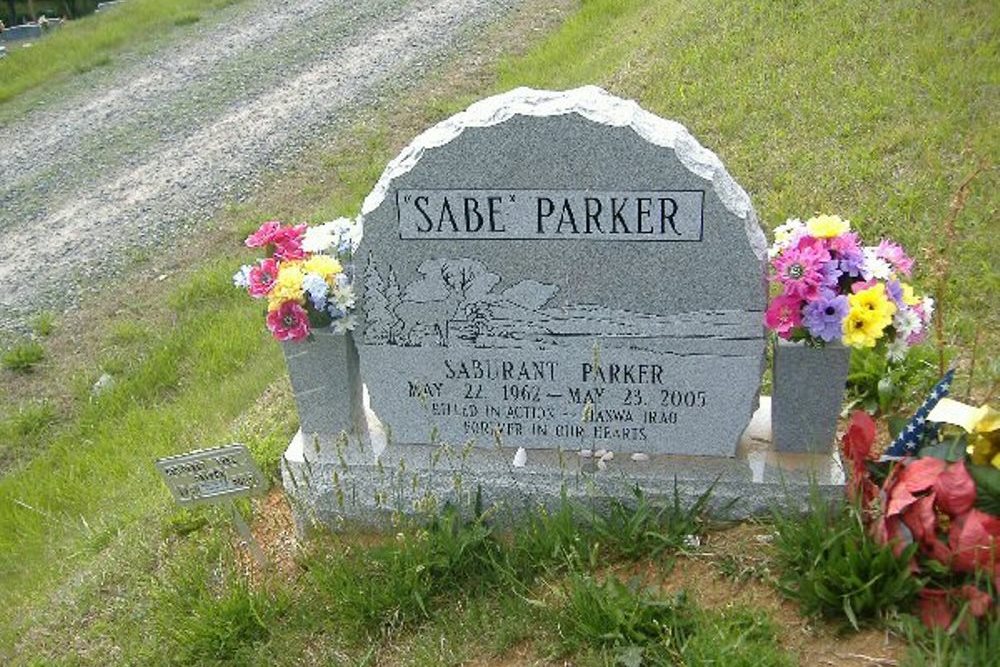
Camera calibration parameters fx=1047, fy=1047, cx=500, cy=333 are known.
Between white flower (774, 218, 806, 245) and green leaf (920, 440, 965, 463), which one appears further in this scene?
white flower (774, 218, 806, 245)

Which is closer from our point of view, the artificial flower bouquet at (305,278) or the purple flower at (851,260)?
the purple flower at (851,260)

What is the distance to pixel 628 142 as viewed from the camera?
357cm

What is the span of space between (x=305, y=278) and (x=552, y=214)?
94 cm

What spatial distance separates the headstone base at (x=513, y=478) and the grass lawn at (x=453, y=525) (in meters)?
0.12

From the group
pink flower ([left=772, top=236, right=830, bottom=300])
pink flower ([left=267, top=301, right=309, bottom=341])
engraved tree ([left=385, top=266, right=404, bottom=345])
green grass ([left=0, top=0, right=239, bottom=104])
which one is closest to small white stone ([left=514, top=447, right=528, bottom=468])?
engraved tree ([left=385, top=266, right=404, bottom=345])

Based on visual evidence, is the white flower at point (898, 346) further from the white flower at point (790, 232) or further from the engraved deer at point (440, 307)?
the engraved deer at point (440, 307)

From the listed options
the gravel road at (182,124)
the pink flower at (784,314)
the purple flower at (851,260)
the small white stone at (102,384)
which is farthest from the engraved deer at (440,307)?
the gravel road at (182,124)

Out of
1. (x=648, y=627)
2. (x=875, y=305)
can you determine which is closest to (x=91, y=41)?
(x=875, y=305)

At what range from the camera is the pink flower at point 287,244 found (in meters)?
4.06

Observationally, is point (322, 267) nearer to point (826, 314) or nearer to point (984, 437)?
point (826, 314)

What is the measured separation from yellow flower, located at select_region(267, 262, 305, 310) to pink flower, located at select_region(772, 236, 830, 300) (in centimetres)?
173

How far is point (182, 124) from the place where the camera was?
38.0 feet

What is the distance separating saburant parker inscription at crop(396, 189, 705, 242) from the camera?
363 centimetres

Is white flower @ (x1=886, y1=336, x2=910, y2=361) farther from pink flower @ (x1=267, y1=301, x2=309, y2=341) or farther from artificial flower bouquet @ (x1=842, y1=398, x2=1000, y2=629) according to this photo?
pink flower @ (x1=267, y1=301, x2=309, y2=341)
